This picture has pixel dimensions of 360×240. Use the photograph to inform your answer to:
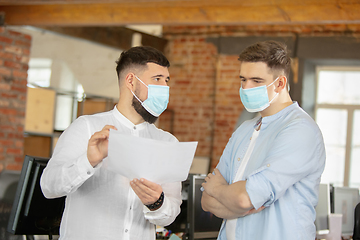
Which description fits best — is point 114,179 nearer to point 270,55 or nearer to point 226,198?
point 226,198

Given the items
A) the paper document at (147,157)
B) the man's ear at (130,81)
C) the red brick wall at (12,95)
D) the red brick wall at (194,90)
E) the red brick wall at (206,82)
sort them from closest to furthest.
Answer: the paper document at (147,157) < the man's ear at (130,81) < the red brick wall at (12,95) < the red brick wall at (206,82) < the red brick wall at (194,90)

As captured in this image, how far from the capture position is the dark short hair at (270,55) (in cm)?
182

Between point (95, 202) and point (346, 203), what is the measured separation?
2.87 metres

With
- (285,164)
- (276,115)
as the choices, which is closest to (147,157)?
(285,164)

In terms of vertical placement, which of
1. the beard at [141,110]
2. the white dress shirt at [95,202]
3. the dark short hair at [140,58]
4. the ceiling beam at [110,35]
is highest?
the ceiling beam at [110,35]

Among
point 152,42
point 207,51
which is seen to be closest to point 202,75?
point 207,51

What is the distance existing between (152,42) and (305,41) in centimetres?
248

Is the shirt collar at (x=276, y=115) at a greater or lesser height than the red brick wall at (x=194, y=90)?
lesser

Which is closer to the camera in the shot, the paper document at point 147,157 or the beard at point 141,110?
the paper document at point 147,157

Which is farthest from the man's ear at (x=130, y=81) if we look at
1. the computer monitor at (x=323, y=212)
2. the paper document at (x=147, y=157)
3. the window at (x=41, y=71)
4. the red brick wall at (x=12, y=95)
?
the window at (x=41, y=71)

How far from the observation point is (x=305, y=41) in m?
6.23

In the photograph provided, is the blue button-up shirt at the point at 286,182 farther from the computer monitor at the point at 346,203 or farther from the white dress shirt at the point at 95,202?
the computer monitor at the point at 346,203

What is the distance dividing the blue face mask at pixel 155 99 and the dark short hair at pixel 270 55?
0.41m

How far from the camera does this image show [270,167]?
62.9 inches
